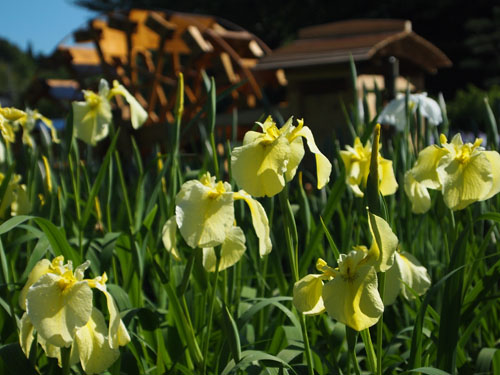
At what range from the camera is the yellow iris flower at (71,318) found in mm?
810

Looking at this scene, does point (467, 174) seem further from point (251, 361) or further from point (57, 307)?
point (57, 307)

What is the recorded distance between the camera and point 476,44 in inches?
522

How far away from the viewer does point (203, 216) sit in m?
0.90

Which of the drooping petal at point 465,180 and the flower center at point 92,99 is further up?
the flower center at point 92,99

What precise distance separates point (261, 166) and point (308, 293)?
187mm

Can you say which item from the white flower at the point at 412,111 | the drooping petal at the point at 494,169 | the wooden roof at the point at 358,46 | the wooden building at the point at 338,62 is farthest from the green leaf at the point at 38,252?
the wooden roof at the point at 358,46

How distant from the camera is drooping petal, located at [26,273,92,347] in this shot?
807 mm

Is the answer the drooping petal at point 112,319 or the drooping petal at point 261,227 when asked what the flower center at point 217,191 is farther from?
the drooping petal at point 112,319

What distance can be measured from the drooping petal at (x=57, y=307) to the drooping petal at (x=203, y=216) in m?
0.16

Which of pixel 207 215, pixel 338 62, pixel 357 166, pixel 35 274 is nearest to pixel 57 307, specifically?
pixel 35 274

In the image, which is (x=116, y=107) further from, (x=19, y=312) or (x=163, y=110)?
(x=19, y=312)

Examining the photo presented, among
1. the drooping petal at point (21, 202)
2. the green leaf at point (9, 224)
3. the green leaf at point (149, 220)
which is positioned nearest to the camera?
the green leaf at point (9, 224)

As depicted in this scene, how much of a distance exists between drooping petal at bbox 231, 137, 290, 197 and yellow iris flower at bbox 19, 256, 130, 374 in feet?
0.81

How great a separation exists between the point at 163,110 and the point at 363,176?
804 centimetres
